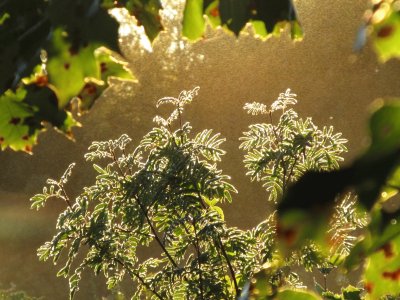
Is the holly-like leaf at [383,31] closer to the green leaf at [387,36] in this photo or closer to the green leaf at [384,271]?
the green leaf at [387,36]

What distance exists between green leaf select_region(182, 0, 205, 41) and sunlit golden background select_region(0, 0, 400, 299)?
1590 cm

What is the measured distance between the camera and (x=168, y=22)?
18812 mm

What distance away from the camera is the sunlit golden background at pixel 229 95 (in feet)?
57.7

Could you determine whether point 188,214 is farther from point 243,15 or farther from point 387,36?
point 387,36

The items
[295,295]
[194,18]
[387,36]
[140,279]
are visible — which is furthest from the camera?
[140,279]

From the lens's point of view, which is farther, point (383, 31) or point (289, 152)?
point (289, 152)

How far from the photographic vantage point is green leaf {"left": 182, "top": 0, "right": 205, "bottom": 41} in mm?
987

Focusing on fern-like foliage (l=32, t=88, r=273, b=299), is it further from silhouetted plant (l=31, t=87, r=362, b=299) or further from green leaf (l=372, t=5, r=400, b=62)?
green leaf (l=372, t=5, r=400, b=62)

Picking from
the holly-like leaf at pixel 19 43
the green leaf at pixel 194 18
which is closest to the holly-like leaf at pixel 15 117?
the holly-like leaf at pixel 19 43

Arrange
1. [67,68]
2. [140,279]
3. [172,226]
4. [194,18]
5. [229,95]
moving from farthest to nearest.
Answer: [229,95], [140,279], [172,226], [194,18], [67,68]

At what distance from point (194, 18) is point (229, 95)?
1732cm

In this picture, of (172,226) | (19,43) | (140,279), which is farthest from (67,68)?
(140,279)

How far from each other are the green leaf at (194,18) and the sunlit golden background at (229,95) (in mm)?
15902

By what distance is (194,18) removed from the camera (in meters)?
0.99
